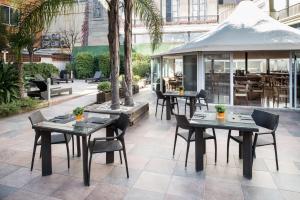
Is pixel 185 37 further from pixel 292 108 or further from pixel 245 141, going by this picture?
pixel 245 141

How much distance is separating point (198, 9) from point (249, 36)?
19030 mm

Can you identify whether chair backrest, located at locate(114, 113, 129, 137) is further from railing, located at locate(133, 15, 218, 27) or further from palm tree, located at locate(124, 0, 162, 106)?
railing, located at locate(133, 15, 218, 27)

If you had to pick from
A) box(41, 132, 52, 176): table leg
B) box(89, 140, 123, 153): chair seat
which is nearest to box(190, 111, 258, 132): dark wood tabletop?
box(89, 140, 123, 153): chair seat

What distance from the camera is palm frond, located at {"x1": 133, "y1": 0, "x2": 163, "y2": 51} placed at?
873cm

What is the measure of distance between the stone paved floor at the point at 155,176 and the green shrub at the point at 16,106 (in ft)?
9.91

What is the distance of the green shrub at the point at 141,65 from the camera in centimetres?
2041

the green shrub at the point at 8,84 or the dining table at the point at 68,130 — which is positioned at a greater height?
the green shrub at the point at 8,84

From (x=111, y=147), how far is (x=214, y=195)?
63.1 inches

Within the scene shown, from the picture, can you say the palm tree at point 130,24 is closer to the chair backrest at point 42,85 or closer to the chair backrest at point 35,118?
the chair backrest at point 35,118

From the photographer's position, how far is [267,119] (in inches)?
181

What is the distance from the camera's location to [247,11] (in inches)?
479

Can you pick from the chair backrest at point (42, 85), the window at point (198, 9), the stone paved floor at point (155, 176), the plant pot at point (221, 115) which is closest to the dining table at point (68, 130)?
the stone paved floor at point (155, 176)

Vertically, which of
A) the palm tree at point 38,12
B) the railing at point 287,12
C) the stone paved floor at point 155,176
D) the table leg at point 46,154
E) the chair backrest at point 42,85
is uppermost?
the railing at point 287,12

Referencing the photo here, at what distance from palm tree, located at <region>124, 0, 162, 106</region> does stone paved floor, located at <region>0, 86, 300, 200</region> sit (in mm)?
2763
